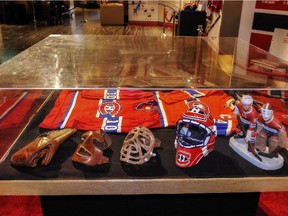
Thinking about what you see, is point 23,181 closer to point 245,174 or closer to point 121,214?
point 121,214

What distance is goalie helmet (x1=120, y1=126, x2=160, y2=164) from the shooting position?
1.38 metres

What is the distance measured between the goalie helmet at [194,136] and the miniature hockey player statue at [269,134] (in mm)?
219

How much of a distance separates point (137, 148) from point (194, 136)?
271mm

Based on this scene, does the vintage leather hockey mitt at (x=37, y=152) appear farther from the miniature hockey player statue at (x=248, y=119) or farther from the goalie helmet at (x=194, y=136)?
the miniature hockey player statue at (x=248, y=119)

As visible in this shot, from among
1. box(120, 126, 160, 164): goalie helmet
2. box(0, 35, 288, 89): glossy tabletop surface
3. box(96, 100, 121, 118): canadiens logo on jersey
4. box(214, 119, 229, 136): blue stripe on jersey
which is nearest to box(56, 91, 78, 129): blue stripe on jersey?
box(96, 100, 121, 118): canadiens logo on jersey

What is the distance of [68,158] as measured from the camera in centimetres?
145

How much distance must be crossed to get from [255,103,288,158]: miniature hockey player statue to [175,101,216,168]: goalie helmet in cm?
22

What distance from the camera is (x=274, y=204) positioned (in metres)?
2.02

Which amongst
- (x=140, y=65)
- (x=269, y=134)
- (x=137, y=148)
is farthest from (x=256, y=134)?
(x=140, y=65)

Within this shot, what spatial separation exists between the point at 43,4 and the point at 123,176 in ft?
32.7

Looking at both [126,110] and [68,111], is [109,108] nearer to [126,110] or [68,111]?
[126,110]

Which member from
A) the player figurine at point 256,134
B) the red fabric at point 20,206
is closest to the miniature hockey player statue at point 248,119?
the player figurine at point 256,134

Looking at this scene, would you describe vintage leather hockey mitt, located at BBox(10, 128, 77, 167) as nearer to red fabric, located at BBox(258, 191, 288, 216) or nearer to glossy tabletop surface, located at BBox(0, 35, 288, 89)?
glossy tabletop surface, located at BBox(0, 35, 288, 89)

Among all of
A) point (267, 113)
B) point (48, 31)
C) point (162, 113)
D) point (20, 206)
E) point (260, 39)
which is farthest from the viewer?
point (48, 31)
